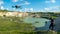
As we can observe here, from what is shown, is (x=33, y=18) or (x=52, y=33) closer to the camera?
(x=52, y=33)

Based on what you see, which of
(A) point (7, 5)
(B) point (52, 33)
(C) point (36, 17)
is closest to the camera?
(B) point (52, 33)

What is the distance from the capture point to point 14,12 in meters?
20.2

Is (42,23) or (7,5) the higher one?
(7,5)

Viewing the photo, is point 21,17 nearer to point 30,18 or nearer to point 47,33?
point 30,18

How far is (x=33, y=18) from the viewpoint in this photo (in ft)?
71.2

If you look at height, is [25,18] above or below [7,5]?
below

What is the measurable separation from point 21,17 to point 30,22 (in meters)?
1.37

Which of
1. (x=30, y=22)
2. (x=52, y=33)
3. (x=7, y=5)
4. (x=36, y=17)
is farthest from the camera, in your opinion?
(x=36, y=17)

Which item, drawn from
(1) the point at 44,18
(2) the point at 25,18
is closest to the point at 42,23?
(1) the point at 44,18

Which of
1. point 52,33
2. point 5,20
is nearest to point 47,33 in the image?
point 52,33

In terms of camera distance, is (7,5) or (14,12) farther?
(14,12)

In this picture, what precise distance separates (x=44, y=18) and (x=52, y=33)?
278 inches

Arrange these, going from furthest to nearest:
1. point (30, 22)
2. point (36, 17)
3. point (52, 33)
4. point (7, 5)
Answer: point (36, 17) → point (30, 22) → point (7, 5) → point (52, 33)

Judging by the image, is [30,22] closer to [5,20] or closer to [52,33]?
[5,20]
